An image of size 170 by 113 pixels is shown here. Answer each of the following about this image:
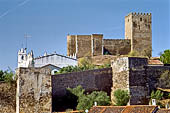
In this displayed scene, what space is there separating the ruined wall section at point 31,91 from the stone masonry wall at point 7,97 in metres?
0.70

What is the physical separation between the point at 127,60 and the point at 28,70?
791cm

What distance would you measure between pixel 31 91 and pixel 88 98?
4.46 m

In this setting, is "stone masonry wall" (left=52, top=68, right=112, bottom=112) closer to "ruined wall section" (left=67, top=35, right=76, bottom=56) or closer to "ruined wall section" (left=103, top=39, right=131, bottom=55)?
"ruined wall section" (left=67, top=35, right=76, bottom=56)

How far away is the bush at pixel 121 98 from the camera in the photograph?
30250mm

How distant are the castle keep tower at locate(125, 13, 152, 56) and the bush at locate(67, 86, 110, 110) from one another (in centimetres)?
1916

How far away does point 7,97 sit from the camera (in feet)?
89.0

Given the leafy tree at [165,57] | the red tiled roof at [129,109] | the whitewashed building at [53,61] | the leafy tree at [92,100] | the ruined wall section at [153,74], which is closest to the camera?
the red tiled roof at [129,109]

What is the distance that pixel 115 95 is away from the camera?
1214 inches

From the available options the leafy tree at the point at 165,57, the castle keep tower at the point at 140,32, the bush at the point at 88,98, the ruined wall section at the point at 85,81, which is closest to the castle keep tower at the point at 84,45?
the castle keep tower at the point at 140,32

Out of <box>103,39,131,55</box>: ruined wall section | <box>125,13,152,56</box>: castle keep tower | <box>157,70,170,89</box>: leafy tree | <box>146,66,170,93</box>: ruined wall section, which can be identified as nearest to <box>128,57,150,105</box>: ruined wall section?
<box>146,66,170,93</box>: ruined wall section

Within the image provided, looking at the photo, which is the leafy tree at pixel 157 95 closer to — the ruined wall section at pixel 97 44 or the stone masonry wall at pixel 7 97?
the stone masonry wall at pixel 7 97

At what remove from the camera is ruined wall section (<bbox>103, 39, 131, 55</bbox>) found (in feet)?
160

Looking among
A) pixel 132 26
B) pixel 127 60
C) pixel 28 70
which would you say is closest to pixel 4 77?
pixel 28 70

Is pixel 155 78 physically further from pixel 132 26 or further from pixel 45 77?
pixel 132 26
